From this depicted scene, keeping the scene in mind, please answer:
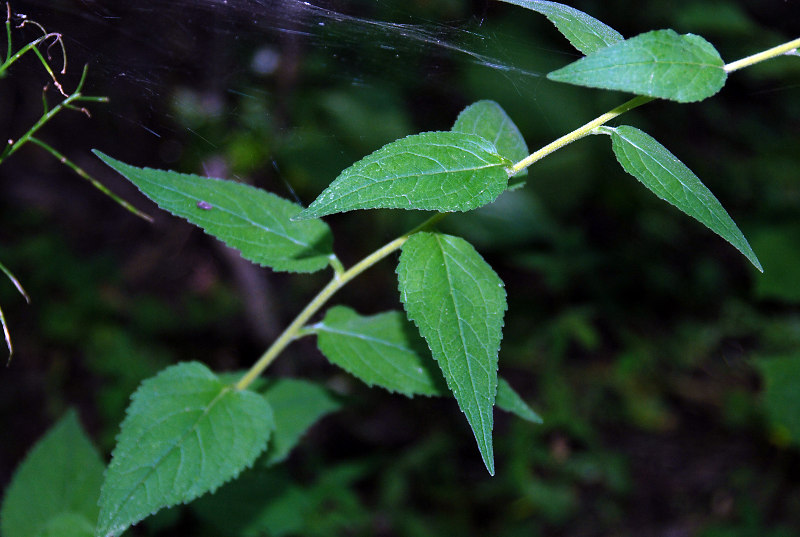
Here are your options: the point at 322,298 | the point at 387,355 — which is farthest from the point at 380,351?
the point at 322,298

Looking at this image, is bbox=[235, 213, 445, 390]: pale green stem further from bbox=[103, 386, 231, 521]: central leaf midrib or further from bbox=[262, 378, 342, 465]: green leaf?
bbox=[262, 378, 342, 465]: green leaf

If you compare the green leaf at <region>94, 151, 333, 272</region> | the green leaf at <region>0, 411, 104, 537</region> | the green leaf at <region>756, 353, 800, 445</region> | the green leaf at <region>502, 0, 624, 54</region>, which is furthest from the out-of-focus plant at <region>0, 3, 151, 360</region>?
the green leaf at <region>756, 353, 800, 445</region>

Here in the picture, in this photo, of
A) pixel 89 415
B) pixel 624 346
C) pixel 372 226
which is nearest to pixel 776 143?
pixel 624 346

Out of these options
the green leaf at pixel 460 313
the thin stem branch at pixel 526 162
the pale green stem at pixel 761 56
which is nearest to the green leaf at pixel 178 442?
the thin stem branch at pixel 526 162

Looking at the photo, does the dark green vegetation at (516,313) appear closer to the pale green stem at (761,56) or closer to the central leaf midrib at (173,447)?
the central leaf midrib at (173,447)

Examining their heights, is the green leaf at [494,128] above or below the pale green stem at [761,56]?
below

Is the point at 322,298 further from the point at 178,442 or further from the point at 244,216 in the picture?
the point at 178,442
